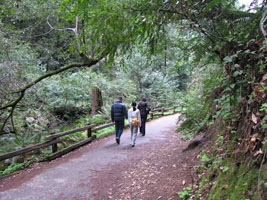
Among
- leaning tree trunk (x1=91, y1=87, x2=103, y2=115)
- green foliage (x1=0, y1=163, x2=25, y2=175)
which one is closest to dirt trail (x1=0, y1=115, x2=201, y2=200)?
green foliage (x1=0, y1=163, x2=25, y2=175)

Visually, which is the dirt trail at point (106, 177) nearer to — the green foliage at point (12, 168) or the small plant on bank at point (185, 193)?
the small plant on bank at point (185, 193)

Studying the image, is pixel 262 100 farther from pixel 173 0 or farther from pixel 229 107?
pixel 173 0

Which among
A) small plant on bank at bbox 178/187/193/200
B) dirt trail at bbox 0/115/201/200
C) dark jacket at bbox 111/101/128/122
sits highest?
dark jacket at bbox 111/101/128/122

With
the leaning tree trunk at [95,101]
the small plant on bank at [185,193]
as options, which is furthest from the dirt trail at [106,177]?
the leaning tree trunk at [95,101]

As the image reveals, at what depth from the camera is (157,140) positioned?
31.1 ft

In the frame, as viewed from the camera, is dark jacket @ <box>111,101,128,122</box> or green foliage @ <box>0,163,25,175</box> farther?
dark jacket @ <box>111,101,128,122</box>

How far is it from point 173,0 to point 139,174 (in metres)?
4.43

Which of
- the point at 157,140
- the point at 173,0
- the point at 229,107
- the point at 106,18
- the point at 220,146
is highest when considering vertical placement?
the point at 173,0

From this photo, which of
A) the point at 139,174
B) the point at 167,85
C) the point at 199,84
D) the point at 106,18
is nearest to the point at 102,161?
the point at 139,174

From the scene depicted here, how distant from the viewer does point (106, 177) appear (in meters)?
5.37

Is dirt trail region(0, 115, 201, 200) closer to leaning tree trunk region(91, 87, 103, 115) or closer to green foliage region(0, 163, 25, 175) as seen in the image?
green foliage region(0, 163, 25, 175)

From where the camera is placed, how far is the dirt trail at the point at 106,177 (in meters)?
4.40

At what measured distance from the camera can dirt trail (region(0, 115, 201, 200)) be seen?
4.40 metres

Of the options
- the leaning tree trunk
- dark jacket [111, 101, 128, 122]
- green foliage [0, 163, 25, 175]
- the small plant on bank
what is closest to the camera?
the small plant on bank
